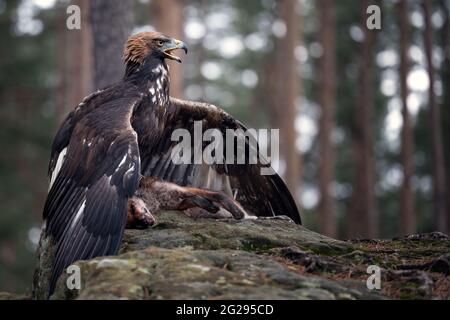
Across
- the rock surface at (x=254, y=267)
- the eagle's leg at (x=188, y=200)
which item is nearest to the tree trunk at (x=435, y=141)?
the eagle's leg at (x=188, y=200)

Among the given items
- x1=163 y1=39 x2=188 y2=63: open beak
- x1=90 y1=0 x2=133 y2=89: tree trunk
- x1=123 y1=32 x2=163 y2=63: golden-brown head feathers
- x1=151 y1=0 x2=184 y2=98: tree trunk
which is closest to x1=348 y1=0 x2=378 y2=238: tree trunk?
x1=151 y1=0 x2=184 y2=98: tree trunk

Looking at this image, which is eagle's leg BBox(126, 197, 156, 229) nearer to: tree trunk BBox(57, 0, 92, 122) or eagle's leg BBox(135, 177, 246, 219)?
eagle's leg BBox(135, 177, 246, 219)

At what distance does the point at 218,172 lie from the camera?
968cm

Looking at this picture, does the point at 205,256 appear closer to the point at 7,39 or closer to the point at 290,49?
the point at 290,49

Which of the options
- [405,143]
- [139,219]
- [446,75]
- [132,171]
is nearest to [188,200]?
[139,219]

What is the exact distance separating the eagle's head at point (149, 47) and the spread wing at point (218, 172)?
1.92 feet

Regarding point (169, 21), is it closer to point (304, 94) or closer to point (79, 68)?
point (79, 68)

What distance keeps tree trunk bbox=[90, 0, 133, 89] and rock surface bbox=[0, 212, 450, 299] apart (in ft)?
17.8

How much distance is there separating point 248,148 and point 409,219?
42.1 ft

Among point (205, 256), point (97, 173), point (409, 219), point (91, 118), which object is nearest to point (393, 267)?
point (205, 256)

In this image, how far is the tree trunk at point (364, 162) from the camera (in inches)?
941

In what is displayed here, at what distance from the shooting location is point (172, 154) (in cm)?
954

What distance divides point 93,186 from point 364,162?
1836cm
